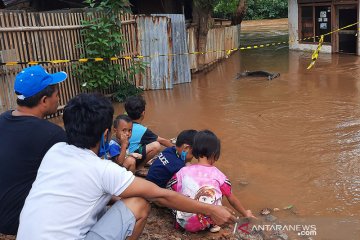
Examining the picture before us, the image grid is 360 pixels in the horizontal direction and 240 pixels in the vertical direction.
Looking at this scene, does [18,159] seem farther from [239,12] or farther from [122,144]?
[239,12]

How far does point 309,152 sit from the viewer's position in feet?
18.9

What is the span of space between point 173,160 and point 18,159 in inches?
60.4

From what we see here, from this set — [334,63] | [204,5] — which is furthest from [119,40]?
[334,63]

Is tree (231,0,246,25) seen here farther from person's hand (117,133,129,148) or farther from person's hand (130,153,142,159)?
person's hand (117,133,129,148)

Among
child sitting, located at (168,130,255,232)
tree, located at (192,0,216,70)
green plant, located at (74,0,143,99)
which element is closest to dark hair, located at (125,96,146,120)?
child sitting, located at (168,130,255,232)

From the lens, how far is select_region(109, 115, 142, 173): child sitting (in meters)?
4.19

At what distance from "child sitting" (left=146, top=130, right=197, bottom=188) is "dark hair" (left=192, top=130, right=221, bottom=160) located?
1.00 feet

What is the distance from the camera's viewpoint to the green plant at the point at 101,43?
27.9ft

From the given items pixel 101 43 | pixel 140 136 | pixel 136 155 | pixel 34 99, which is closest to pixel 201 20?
pixel 101 43

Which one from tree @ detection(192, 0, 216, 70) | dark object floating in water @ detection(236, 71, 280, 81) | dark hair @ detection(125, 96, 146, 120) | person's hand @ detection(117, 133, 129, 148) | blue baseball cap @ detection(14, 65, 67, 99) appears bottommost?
dark object floating in water @ detection(236, 71, 280, 81)

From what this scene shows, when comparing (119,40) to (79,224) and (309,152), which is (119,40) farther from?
(79,224)

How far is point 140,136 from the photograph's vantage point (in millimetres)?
4688

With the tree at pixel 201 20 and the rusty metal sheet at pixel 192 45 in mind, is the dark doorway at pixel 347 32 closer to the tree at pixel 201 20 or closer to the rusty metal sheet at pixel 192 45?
the tree at pixel 201 20

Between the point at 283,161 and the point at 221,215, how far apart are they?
3.18 m
